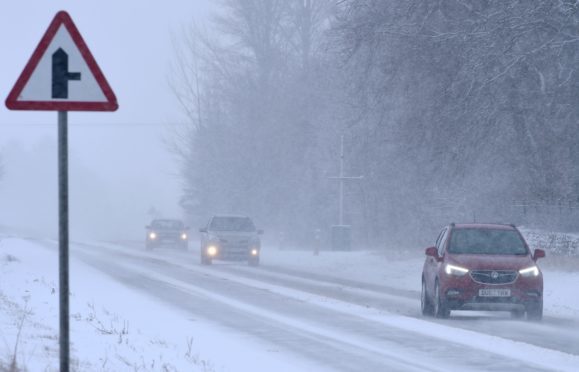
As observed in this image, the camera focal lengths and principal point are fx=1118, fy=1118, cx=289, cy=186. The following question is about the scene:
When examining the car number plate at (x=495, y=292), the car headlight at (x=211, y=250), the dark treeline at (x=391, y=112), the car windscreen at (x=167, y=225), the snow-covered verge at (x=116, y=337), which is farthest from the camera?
the car windscreen at (x=167, y=225)

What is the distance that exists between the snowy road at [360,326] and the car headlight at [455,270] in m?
0.83

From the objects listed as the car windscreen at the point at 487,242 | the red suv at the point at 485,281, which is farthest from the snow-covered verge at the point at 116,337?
the car windscreen at the point at 487,242

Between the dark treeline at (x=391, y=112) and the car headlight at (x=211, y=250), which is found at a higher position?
the dark treeline at (x=391, y=112)

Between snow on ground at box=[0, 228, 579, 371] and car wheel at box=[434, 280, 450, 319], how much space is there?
2.94m

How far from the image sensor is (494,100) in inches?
1067

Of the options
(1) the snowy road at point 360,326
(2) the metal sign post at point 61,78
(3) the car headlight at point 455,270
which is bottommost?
(1) the snowy road at point 360,326

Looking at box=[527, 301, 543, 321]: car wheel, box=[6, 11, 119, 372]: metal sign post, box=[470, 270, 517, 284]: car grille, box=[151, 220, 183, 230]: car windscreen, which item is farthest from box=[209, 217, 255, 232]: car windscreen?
box=[6, 11, 119, 372]: metal sign post

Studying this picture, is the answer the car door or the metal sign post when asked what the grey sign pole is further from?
the car door

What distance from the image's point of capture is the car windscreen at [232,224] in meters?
42.0

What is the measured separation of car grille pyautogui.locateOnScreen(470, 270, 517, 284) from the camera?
1963 cm

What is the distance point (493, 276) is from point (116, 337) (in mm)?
8162

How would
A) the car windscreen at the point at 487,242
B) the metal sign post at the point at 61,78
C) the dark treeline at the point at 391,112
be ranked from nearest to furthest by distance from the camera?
1. the metal sign post at the point at 61,78
2. the car windscreen at the point at 487,242
3. the dark treeline at the point at 391,112

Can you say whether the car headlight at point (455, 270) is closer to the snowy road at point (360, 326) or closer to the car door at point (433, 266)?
the car door at point (433, 266)

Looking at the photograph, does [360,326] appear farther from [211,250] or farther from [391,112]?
[211,250]
